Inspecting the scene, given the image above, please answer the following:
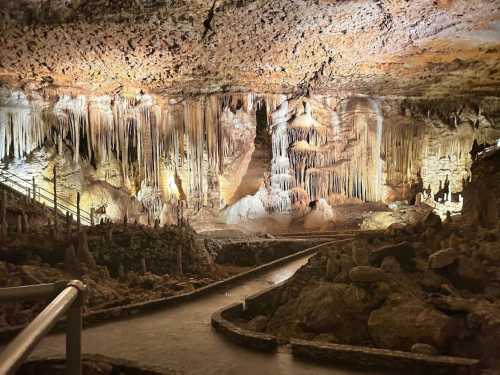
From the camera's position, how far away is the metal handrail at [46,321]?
132cm

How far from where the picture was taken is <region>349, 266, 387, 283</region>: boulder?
6535 millimetres

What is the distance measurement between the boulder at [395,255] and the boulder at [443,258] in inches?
21.4

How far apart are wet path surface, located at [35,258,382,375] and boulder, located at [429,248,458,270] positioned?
2.61 meters

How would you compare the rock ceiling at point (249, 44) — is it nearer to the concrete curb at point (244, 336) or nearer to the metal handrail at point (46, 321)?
the concrete curb at point (244, 336)

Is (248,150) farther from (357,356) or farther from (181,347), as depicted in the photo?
(357,356)

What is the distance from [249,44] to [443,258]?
9441mm

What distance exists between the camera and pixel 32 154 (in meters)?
20.5

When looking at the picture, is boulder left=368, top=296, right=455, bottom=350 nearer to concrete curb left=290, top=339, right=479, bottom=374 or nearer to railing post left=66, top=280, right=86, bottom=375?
concrete curb left=290, top=339, right=479, bottom=374

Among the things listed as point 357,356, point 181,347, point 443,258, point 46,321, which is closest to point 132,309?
point 181,347

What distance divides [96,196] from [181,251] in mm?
9970

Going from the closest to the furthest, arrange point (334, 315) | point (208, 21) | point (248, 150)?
1. point (334, 315)
2. point (208, 21)
3. point (248, 150)

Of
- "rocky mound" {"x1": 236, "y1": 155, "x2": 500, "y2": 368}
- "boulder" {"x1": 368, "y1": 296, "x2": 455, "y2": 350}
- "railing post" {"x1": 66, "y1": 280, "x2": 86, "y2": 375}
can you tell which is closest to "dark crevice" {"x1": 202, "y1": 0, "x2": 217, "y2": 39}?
"rocky mound" {"x1": 236, "y1": 155, "x2": 500, "y2": 368}

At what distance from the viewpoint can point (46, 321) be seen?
160 cm

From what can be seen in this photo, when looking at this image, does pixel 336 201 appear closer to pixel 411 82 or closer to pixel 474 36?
pixel 411 82
